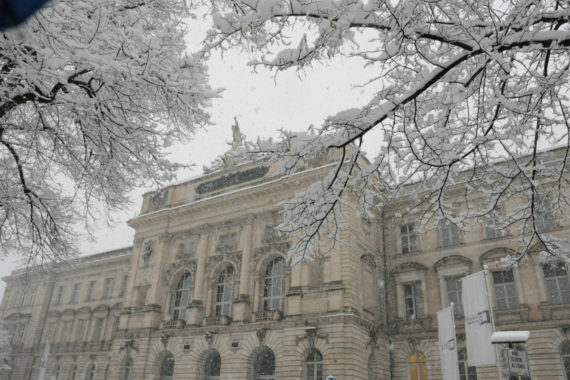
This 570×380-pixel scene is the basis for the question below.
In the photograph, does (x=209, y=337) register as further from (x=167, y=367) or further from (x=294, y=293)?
(x=294, y=293)

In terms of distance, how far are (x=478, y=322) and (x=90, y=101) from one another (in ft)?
41.9

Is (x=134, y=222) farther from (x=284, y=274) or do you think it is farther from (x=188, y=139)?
(x=188, y=139)

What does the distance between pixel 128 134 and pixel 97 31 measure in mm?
2545

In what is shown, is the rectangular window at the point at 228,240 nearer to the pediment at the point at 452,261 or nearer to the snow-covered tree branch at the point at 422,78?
the pediment at the point at 452,261

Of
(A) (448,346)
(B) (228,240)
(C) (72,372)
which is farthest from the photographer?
(C) (72,372)

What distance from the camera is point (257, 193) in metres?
26.6

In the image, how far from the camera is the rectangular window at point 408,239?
26.1 meters

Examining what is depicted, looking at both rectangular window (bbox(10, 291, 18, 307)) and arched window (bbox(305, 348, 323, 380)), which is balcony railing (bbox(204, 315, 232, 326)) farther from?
rectangular window (bbox(10, 291, 18, 307))

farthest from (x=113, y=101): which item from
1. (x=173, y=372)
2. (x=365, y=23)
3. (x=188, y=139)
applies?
(x=173, y=372)

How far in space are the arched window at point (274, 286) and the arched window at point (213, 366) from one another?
4.42 m

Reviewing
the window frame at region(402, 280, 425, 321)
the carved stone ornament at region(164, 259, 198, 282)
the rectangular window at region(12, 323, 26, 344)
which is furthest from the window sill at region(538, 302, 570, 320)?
the rectangular window at region(12, 323, 26, 344)

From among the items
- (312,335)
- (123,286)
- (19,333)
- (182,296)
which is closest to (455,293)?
(312,335)

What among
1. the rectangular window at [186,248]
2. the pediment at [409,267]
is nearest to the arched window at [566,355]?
the pediment at [409,267]

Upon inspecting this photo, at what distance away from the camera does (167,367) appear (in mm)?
27047
